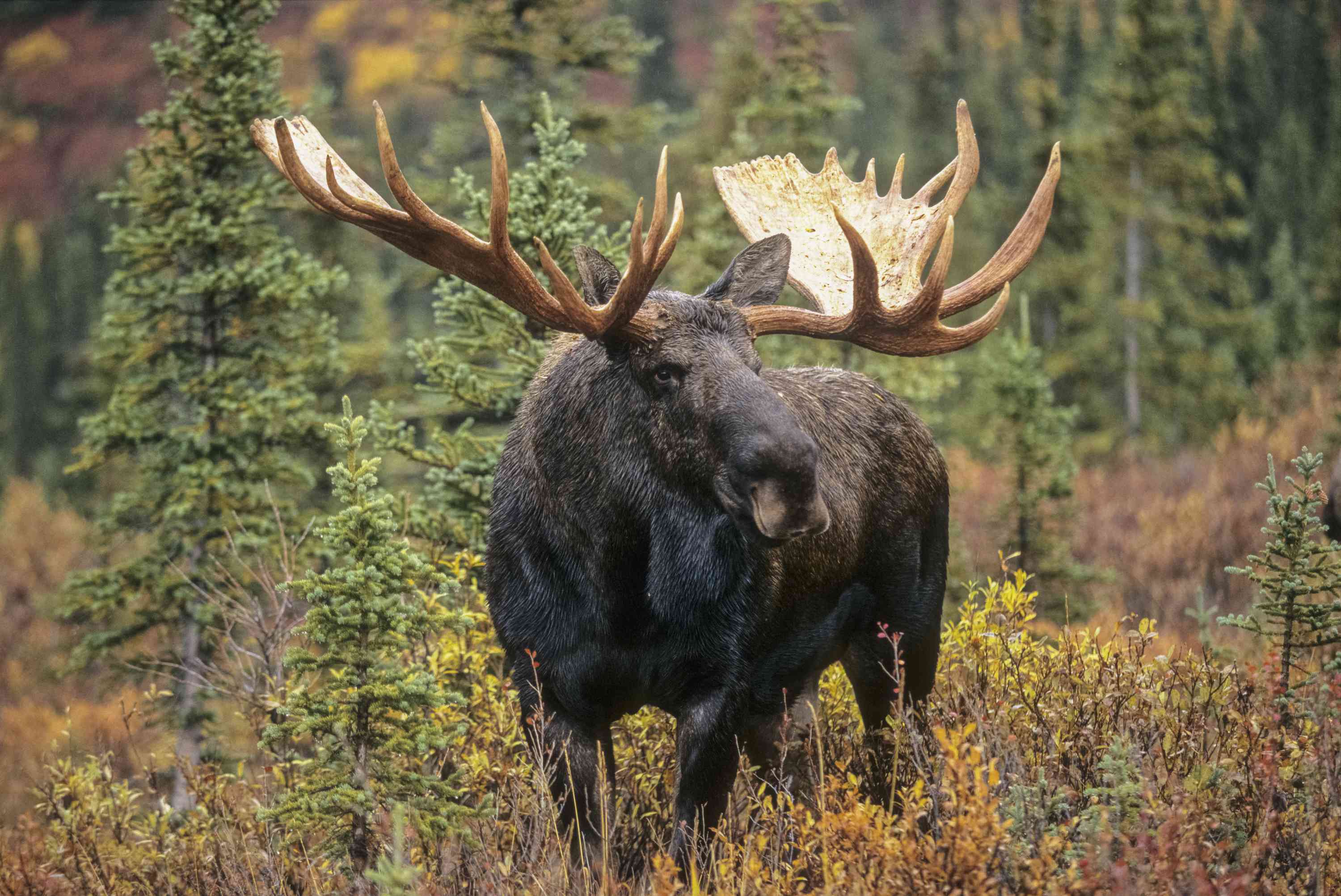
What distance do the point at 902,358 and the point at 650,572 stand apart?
25.7 ft

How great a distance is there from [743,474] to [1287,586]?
2.02 metres

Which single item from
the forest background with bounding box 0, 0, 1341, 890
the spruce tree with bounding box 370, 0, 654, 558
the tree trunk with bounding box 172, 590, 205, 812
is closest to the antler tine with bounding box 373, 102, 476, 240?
the spruce tree with bounding box 370, 0, 654, 558

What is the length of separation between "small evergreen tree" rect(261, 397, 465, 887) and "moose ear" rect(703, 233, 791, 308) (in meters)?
1.56

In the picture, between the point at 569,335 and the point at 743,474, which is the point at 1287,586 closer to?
the point at 743,474

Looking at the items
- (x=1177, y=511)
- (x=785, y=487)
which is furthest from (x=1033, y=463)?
(x=785, y=487)

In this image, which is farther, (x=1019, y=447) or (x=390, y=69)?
(x=390, y=69)

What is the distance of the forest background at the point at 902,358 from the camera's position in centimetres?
962

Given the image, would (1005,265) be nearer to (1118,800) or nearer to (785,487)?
(785,487)

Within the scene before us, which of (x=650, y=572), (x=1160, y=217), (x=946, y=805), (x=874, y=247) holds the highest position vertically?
(x=1160, y=217)

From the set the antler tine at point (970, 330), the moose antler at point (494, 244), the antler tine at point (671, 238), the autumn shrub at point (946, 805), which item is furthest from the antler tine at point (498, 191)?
the autumn shrub at point (946, 805)

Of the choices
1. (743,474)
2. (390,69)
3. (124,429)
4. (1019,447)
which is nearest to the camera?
(743,474)

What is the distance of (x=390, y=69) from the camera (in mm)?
78375

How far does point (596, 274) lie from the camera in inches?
175

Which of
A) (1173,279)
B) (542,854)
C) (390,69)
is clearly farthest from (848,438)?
(390,69)
